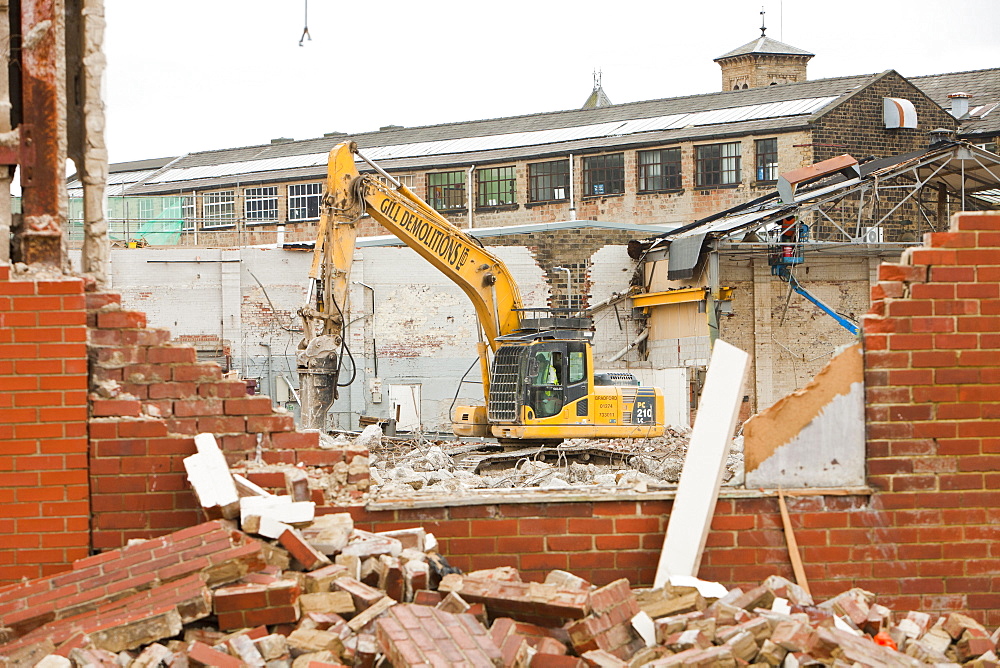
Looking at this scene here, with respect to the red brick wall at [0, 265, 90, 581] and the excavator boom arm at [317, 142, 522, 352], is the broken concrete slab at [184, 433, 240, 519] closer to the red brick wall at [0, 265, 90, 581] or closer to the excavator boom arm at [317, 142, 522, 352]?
the red brick wall at [0, 265, 90, 581]

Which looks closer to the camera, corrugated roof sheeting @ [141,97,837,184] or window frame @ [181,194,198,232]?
corrugated roof sheeting @ [141,97,837,184]

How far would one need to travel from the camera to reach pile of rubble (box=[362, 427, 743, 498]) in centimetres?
1440

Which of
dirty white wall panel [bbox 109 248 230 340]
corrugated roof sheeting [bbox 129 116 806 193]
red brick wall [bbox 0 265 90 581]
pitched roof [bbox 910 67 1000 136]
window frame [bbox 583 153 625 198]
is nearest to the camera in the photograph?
red brick wall [bbox 0 265 90 581]

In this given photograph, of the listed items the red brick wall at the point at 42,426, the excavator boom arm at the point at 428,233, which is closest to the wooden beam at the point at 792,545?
Answer: the red brick wall at the point at 42,426

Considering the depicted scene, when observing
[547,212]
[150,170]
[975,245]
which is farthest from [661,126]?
[975,245]

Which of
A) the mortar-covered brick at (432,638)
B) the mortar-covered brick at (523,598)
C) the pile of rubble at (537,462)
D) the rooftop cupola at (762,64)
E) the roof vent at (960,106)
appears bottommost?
the pile of rubble at (537,462)

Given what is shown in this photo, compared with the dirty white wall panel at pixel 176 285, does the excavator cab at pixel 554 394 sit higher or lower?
lower

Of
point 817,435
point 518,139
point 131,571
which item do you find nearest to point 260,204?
point 518,139

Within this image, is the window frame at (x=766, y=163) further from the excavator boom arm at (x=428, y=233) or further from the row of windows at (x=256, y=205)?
the excavator boom arm at (x=428, y=233)

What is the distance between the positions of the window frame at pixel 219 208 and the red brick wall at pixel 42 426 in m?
36.8

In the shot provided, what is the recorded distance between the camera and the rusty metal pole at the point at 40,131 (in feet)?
19.9

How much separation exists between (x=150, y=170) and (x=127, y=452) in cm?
4487

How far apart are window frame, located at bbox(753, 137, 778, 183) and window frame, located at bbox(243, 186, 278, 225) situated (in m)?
16.8

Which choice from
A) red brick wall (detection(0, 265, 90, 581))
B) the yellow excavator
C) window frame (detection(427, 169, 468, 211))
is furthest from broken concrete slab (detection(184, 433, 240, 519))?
window frame (detection(427, 169, 468, 211))
